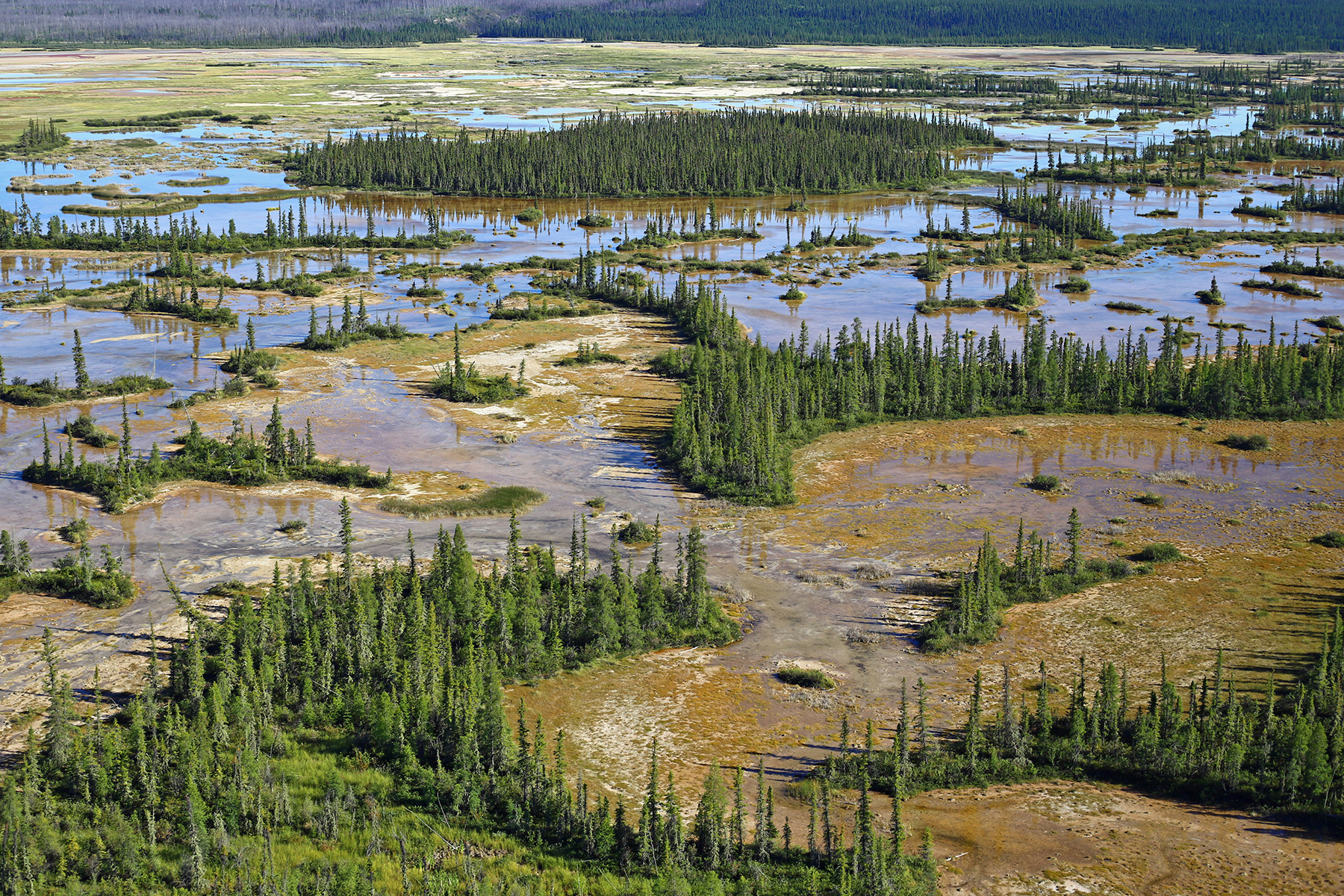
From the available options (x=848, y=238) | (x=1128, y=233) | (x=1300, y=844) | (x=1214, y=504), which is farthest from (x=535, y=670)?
(x=1128, y=233)

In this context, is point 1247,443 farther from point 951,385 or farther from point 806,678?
point 806,678

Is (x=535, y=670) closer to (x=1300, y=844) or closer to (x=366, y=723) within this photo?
(x=366, y=723)

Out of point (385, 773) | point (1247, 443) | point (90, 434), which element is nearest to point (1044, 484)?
point (1247, 443)

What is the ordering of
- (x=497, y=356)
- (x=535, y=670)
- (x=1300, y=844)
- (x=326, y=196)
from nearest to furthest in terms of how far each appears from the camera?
1. (x=1300, y=844)
2. (x=535, y=670)
3. (x=497, y=356)
4. (x=326, y=196)

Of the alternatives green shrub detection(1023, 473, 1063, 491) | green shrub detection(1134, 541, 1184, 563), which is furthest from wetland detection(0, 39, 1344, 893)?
green shrub detection(1134, 541, 1184, 563)

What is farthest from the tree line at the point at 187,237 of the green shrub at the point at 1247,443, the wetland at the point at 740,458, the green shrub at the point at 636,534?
the green shrub at the point at 1247,443
